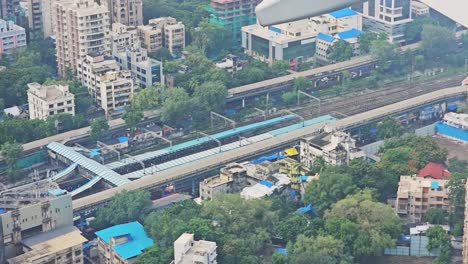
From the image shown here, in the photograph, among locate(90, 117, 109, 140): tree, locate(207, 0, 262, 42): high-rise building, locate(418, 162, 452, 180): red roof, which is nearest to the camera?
locate(418, 162, 452, 180): red roof

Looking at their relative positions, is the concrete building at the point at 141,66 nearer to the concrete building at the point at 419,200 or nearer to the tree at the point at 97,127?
the tree at the point at 97,127

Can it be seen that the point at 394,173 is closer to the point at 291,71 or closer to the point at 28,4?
the point at 291,71

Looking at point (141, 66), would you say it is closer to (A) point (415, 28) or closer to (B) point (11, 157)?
(B) point (11, 157)

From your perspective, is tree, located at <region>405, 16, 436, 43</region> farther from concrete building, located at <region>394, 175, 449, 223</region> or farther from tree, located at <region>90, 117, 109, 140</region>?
concrete building, located at <region>394, 175, 449, 223</region>

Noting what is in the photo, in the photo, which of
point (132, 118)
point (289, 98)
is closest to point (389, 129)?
point (289, 98)

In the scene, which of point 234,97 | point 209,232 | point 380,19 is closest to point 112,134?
point 234,97

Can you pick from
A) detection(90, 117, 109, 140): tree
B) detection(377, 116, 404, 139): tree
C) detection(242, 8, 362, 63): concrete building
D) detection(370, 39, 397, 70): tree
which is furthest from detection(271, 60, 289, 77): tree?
detection(90, 117, 109, 140): tree

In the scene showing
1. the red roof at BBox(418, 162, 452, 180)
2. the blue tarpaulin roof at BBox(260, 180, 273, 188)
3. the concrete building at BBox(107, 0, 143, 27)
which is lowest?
the blue tarpaulin roof at BBox(260, 180, 273, 188)
